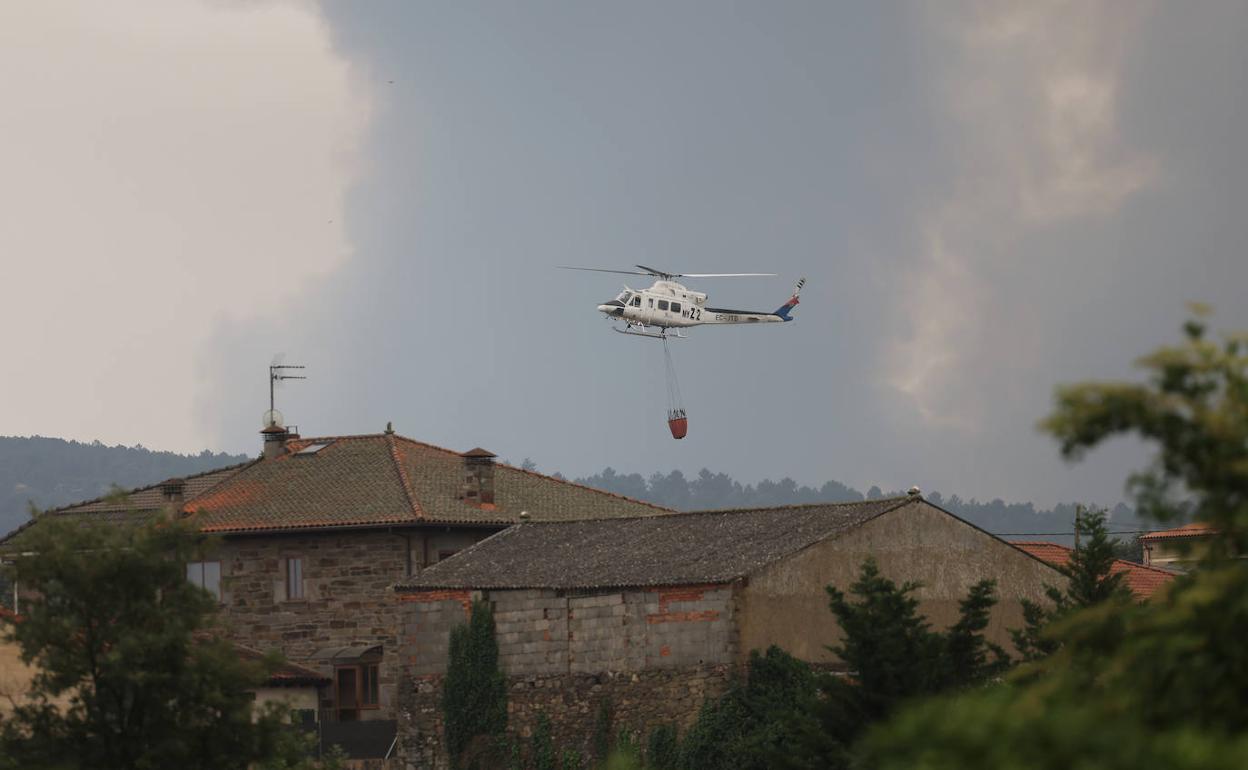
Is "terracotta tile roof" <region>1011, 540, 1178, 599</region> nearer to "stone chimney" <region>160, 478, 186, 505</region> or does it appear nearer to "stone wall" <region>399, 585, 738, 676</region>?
"stone wall" <region>399, 585, 738, 676</region>

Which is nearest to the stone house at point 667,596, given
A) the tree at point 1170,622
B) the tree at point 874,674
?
the tree at point 874,674

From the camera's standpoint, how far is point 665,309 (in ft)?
216

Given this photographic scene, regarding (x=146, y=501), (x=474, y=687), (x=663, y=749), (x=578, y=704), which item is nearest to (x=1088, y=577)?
(x=663, y=749)

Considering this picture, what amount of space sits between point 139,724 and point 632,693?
52.0 ft

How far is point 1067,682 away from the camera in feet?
35.4

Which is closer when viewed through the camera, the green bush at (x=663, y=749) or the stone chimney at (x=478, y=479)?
the green bush at (x=663, y=749)

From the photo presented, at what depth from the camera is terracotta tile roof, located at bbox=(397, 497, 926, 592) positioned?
35.8 meters

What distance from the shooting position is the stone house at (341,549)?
46406 millimetres

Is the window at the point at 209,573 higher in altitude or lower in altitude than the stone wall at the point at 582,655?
higher

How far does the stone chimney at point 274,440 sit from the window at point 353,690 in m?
11.1

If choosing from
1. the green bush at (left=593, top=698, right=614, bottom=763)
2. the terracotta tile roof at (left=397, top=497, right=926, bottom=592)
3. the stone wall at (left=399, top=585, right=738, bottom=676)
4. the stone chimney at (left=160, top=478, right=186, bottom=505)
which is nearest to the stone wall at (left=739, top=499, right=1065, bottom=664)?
the terracotta tile roof at (left=397, top=497, right=926, bottom=592)

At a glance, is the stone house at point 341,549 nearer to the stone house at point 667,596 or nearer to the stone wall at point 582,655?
the stone wall at point 582,655

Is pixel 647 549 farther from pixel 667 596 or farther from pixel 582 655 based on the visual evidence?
pixel 667 596

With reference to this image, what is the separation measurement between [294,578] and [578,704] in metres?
14.2
